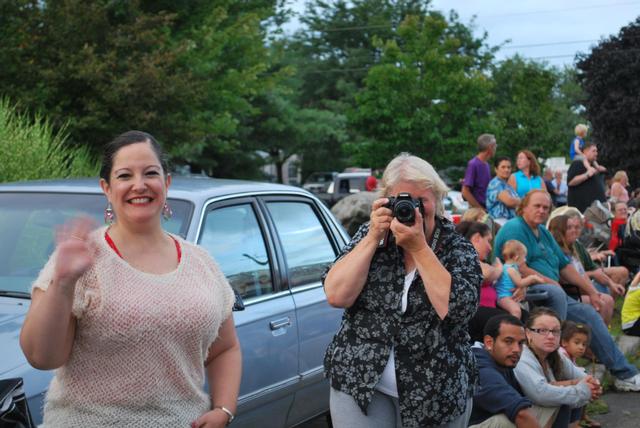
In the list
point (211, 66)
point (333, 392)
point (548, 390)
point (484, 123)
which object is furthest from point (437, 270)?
point (484, 123)

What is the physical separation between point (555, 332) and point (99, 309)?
164 inches

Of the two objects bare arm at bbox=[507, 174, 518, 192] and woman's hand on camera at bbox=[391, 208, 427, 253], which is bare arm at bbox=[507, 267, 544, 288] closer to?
bare arm at bbox=[507, 174, 518, 192]

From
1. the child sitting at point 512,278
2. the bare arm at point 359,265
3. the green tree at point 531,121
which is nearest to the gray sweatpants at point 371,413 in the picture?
the bare arm at point 359,265

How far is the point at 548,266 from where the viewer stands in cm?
849

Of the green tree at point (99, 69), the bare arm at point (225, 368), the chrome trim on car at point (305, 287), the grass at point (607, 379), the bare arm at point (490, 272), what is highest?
the green tree at point (99, 69)

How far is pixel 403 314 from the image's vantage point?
12.3ft

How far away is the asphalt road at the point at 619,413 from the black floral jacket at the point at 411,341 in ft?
10.7

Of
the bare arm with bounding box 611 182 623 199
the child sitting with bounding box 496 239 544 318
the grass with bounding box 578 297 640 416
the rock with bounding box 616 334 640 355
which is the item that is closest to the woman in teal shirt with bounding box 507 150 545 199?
the grass with bounding box 578 297 640 416

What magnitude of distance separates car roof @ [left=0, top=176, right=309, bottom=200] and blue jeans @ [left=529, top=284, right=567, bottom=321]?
3.29 m

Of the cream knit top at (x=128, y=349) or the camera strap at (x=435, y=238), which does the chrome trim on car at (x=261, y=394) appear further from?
the cream knit top at (x=128, y=349)

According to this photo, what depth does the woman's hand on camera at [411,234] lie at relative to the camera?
11.9 feet

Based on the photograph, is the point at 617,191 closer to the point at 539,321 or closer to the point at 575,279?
the point at 575,279

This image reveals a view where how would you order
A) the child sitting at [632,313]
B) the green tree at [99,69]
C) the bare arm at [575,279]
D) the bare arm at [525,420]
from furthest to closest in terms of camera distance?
the green tree at [99,69] → the child sitting at [632,313] → the bare arm at [575,279] → the bare arm at [525,420]

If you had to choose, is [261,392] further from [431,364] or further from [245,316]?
[431,364]
